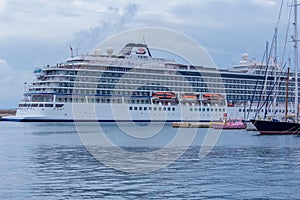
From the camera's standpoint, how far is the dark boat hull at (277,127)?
55.8 metres

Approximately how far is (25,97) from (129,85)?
15.3 metres

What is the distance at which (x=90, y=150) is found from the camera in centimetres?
3600

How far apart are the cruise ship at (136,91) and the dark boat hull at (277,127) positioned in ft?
63.6

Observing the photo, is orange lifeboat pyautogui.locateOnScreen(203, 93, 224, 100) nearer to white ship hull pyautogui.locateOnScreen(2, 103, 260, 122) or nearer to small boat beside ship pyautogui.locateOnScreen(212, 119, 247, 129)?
white ship hull pyautogui.locateOnScreen(2, 103, 260, 122)

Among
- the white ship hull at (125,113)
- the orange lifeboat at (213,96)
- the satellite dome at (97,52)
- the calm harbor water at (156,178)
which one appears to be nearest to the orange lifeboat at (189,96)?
the white ship hull at (125,113)

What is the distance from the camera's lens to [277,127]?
55875 millimetres

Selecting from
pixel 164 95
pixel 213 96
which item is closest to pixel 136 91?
pixel 164 95

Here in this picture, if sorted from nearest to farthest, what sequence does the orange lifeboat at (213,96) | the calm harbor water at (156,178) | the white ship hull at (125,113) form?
the calm harbor water at (156,178)
the white ship hull at (125,113)
the orange lifeboat at (213,96)

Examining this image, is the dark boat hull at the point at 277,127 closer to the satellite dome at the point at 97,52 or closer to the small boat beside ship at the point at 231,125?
the small boat beside ship at the point at 231,125

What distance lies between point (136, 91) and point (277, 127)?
33743 mm

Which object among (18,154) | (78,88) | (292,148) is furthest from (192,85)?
(18,154)

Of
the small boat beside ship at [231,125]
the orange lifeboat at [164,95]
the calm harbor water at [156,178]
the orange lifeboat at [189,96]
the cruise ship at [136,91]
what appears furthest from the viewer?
the orange lifeboat at [189,96]

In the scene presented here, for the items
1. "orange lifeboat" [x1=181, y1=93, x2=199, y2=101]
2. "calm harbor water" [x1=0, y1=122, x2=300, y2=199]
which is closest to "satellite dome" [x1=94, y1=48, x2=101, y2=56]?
"orange lifeboat" [x1=181, y1=93, x2=199, y2=101]

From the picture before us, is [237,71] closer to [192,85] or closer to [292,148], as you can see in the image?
[192,85]
